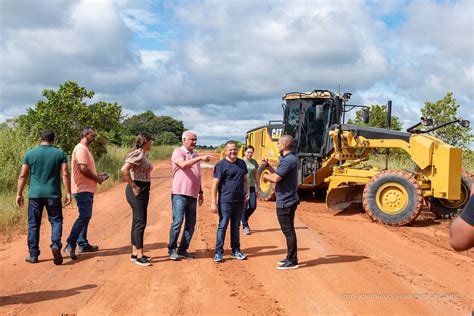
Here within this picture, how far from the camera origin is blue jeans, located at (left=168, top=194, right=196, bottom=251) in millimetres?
6641

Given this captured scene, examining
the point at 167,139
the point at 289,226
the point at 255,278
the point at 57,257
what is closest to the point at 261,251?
the point at 289,226

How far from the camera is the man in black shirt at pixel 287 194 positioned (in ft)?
20.7

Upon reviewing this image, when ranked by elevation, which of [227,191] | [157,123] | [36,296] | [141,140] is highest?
[157,123]

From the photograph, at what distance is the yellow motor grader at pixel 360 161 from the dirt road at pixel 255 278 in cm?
107

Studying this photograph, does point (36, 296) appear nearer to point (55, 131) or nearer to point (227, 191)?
point (227, 191)

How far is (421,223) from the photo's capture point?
412 inches

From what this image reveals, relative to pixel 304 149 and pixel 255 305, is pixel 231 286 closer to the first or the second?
pixel 255 305

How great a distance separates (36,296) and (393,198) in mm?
7325

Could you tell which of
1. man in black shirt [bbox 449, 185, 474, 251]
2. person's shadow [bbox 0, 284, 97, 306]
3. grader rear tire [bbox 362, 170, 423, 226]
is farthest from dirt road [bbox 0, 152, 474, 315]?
man in black shirt [bbox 449, 185, 474, 251]

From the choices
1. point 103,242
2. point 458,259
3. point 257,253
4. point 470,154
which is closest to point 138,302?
point 257,253

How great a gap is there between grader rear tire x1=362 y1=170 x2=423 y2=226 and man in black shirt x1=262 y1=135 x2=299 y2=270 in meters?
4.32

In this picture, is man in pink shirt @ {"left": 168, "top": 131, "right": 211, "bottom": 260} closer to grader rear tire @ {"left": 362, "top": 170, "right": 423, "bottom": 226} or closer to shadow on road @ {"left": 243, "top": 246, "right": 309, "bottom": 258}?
shadow on road @ {"left": 243, "top": 246, "right": 309, "bottom": 258}

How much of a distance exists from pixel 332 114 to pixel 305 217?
3.41 metres

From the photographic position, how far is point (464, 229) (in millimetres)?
2520
